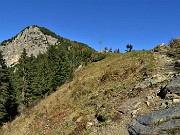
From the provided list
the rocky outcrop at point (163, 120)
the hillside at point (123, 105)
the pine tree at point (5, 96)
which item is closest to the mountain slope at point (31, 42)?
the pine tree at point (5, 96)

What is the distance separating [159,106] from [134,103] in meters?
2.02

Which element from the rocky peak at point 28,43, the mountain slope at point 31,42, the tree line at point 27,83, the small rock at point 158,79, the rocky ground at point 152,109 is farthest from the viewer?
the mountain slope at point 31,42

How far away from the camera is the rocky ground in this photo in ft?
50.0

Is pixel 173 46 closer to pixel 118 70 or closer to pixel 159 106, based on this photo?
pixel 118 70

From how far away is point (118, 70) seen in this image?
96.3 feet

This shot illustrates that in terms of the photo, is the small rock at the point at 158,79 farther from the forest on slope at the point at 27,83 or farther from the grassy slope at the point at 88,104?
the forest on slope at the point at 27,83

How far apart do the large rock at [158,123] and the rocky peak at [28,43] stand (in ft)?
483

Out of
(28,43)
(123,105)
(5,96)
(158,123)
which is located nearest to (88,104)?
(123,105)

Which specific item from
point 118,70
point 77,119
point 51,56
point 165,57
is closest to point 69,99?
point 118,70

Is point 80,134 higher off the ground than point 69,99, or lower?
lower

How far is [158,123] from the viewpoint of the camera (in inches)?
606

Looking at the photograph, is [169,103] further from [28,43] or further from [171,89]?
[28,43]

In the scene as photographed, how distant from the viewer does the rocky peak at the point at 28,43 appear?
16401cm

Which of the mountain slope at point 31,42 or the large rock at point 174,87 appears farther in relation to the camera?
the mountain slope at point 31,42
